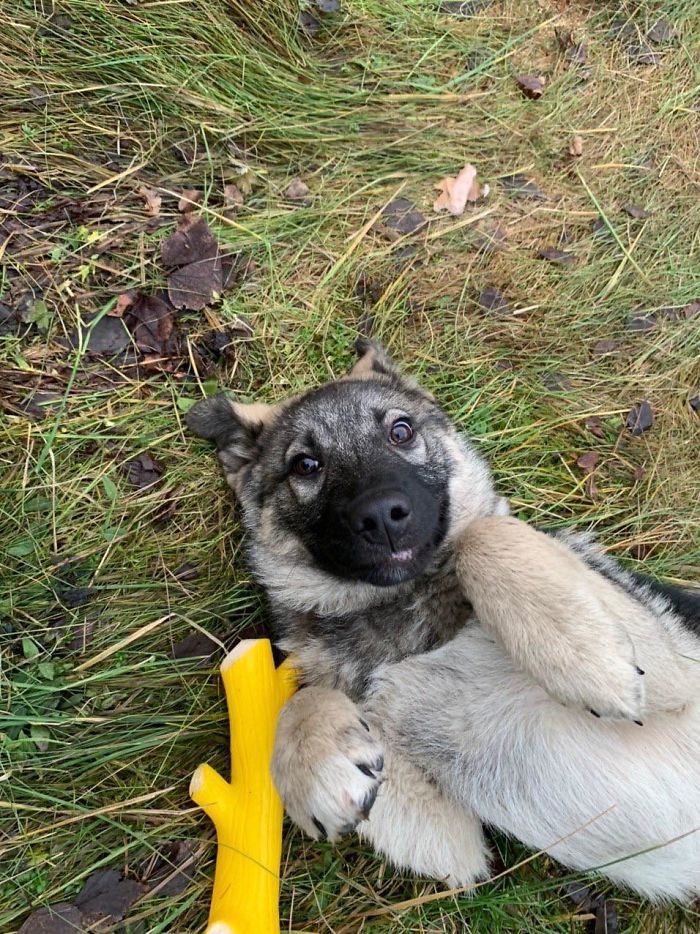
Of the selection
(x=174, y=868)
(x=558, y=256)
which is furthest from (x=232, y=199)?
(x=174, y=868)

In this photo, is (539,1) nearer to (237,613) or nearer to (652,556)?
(652,556)

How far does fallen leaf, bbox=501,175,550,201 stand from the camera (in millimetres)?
4328

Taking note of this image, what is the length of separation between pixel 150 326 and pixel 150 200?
2.50ft

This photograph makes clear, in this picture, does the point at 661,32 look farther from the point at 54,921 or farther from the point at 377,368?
the point at 54,921

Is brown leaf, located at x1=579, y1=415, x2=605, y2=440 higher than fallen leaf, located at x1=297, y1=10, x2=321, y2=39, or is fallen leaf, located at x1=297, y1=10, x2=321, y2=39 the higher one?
fallen leaf, located at x1=297, y1=10, x2=321, y2=39

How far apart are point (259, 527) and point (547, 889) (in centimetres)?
218

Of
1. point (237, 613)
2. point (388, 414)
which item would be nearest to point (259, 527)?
point (237, 613)

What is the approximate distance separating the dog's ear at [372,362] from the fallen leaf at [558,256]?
4.43 ft

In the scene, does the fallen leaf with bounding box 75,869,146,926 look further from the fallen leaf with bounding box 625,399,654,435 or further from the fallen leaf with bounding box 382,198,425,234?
the fallen leaf with bounding box 382,198,425,234

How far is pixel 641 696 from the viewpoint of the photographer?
7.64 ft

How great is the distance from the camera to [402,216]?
4.20 meters

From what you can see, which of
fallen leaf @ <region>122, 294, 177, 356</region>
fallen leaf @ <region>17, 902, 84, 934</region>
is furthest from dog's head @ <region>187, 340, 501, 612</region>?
fallen leaf @ <region>17, 902, 84, 934</region>

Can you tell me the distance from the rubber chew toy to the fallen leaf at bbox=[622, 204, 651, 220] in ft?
11.8

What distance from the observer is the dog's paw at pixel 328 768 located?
2.34m
